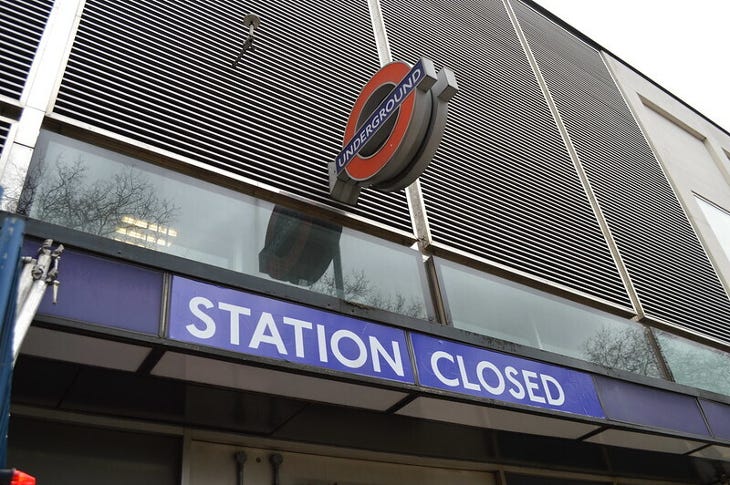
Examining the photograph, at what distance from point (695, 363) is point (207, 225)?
27.8 ft

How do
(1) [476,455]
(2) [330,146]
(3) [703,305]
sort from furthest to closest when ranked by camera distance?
1. (3) [703,305]
2. (2) [330,146]
3. (1) [476,455]

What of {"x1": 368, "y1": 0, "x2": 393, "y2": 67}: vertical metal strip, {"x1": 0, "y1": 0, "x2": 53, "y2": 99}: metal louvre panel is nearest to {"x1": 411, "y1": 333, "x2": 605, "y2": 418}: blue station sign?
{"x1": 0, "y1": 0, "x2": 53, "y2": 99}: metal louvre panel

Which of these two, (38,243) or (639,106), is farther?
(639,106)

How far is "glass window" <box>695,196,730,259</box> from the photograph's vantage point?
16797 mm

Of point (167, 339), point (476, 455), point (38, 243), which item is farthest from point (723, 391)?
point (38, 243)

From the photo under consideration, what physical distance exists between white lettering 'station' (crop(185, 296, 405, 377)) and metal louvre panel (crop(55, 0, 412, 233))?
2520 mm

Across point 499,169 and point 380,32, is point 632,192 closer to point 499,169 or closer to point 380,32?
point 499,169

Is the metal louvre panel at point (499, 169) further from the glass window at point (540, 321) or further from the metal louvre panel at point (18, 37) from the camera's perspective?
the metal louvre panel at point (18, 37)

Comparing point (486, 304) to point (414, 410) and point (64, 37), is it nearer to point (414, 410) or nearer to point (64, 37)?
point (414, 410)

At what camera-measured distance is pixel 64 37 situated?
752cm

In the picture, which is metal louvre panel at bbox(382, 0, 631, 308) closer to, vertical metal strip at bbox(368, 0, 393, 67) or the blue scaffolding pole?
vertical metal strip at bbox(368, 0, 393, 67)

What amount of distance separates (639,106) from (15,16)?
17.2m

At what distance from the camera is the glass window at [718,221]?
55.1 ft

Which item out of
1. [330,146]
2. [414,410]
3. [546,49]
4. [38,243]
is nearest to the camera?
[38,243]
